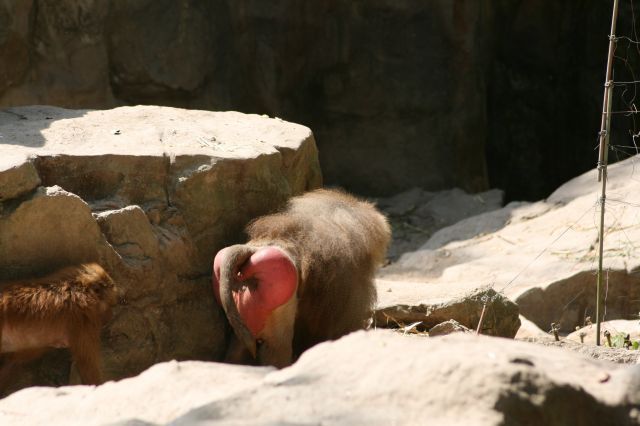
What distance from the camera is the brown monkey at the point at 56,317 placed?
2.89 metres

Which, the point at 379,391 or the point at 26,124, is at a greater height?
the point at 26,124

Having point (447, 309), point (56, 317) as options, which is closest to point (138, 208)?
point (56, 317)

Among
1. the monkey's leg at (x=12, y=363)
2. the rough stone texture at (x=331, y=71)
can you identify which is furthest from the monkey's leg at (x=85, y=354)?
the rough stone texture at (x=331, y=71)

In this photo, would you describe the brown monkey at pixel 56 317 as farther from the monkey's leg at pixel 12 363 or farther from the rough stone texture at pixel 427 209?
the rough stone texture at pixel 427 209

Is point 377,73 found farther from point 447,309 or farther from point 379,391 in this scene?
point 379,391

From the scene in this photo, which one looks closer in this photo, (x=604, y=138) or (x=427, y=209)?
(x=604, y=138)

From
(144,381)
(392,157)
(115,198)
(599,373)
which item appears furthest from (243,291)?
(392,157)

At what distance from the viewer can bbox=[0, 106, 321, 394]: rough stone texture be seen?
313 cm

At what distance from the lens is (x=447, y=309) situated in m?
4.12

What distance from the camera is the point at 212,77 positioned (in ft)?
24.2

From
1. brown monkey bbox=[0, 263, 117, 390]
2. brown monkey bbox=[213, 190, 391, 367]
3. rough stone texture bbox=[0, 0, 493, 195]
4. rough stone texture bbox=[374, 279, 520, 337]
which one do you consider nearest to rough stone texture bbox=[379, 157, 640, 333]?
rough stone texture bbox=[374, 279, 520, 337]

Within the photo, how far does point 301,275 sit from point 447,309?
2.90 ft

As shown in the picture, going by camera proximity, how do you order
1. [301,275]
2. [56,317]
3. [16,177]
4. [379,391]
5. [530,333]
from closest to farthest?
[379,391] < [56,317] < [16,177] < [301,275] < [530,333]

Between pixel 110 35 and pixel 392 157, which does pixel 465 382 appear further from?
pixel 392 157
